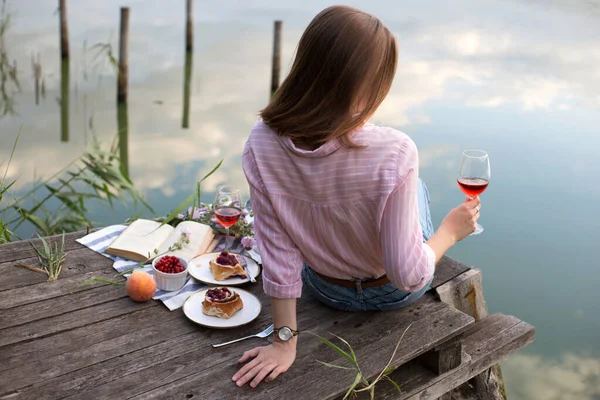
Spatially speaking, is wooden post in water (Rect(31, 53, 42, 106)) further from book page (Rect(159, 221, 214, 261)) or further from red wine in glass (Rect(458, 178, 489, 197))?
red wine in glass (Rect(458, 178, 489, 197))

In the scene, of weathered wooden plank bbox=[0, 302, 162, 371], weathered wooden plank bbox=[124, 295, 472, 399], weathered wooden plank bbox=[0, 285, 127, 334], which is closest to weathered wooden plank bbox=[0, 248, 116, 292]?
weathered wooden plank bbox=[0, 285, 127, 334]

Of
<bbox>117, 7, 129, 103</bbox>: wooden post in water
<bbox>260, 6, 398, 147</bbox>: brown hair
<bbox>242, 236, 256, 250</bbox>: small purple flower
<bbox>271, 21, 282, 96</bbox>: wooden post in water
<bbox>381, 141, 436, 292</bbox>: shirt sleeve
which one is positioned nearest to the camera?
<bbox>260, 6, 398, 147</bbox>: brown hair

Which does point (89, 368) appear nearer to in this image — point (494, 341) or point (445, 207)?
point (494, 341)

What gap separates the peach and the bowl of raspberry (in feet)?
0.29

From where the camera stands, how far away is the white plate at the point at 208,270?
2795 millimetres

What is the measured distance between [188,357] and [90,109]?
7404mm

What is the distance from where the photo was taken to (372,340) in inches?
96.3

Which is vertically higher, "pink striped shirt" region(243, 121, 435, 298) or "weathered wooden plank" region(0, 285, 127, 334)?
"pink striped shirt" region(243, 121, 435, 298)

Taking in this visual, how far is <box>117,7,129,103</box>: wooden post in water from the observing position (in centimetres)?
972

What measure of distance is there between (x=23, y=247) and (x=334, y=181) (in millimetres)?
1683

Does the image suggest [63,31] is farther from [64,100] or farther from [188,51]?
[188,51]

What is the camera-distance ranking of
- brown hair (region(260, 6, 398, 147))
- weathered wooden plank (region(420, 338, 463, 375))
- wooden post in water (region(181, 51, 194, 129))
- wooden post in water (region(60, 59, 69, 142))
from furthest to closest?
wooden post in water (region(181, 51, 194, 129)) < wooden post in water (region(60, 59, 69, 142)) < weathered wooden plank (region(420, 338, 463, 375)) < brown hair (region(260, 6, 398, 147))

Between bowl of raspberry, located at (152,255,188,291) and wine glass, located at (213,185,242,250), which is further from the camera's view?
wine glass, located at (213,185,242,250)

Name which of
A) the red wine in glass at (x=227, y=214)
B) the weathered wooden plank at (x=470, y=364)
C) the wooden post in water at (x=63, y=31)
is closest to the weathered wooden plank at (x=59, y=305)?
the red wine in glass at (x=227, y=214)
